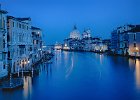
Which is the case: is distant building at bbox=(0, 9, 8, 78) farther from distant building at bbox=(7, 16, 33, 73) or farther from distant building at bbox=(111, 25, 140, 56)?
distant building at bbox=(111, 25, 140, 56)

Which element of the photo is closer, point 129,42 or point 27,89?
point 27,89

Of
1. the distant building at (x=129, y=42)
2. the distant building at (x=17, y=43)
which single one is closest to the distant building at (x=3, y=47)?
the distant building at (x=17, y=43)

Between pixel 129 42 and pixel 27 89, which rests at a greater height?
pixel 129 42

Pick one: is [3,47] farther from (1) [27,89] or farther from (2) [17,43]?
(1) [27,89]

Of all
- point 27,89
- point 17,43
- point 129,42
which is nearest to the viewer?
point 27,89

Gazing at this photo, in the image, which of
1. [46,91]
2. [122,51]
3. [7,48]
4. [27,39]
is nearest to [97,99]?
[46,91]

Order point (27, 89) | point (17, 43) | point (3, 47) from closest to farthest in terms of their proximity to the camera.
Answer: point (27, 89)
point (3, 47)
point (17, 43)

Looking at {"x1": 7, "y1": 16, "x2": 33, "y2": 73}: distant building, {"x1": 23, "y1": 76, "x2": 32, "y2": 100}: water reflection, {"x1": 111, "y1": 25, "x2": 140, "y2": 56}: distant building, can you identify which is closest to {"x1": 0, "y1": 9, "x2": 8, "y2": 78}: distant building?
{"x1": 7, "y1": 16, "x2": 33, "y2": 73}: distant building

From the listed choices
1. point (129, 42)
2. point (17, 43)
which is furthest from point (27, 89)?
point (129, 42)

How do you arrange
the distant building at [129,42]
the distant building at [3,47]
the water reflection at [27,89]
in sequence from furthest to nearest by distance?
the distant building at [129,42] → the distant building at [3,47] → the water reflection at [27,89]

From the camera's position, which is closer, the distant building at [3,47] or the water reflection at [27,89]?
the water reflection at [27,89]

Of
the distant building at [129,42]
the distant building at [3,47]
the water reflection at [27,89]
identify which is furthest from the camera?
the distant building at [129,42]

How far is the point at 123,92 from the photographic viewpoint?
24.4m

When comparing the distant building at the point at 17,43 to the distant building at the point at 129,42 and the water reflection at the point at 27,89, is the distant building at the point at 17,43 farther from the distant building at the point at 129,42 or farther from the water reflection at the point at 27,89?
the distant building at the point at 129,42
